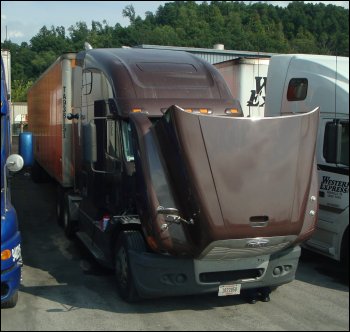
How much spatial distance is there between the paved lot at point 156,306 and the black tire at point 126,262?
0.14 m

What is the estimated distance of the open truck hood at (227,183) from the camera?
5109mm

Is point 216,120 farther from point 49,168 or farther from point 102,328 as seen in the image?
point 49,168

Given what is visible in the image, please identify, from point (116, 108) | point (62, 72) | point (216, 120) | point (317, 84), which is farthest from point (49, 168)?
point (216, 120)

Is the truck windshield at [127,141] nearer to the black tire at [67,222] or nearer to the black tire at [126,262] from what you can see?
the black tire at [126,262]

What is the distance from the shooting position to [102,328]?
5133 mm

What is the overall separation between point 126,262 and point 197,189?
136 cm

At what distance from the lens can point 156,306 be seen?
19.1ft

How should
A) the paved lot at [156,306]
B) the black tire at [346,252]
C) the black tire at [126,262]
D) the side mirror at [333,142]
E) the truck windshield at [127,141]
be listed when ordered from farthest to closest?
the black tire at [346,252] → the side mirror at [333,142] → the truck windshield at [127,141] → the black tire at [126,262] → the paved lot at [156,306]

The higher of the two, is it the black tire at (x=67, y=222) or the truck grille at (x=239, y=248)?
the truck grille at (x=239, y=248)

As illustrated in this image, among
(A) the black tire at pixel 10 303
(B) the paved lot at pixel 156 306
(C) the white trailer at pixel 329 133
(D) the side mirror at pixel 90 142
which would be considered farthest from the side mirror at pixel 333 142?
(A) the black tire at pixel 10 303

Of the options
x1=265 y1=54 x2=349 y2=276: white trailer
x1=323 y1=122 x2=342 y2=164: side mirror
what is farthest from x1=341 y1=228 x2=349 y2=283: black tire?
x1=323 y1=122 x2=342 y2=164: side mirror

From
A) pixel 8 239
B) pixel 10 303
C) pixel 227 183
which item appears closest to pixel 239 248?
pixel 227 183

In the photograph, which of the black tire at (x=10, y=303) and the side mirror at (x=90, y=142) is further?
the side mirror at (x=90, y=142)

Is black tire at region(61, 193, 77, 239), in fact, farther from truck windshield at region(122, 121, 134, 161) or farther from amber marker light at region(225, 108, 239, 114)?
amber marker light at region(225, 108, 239, 114)
